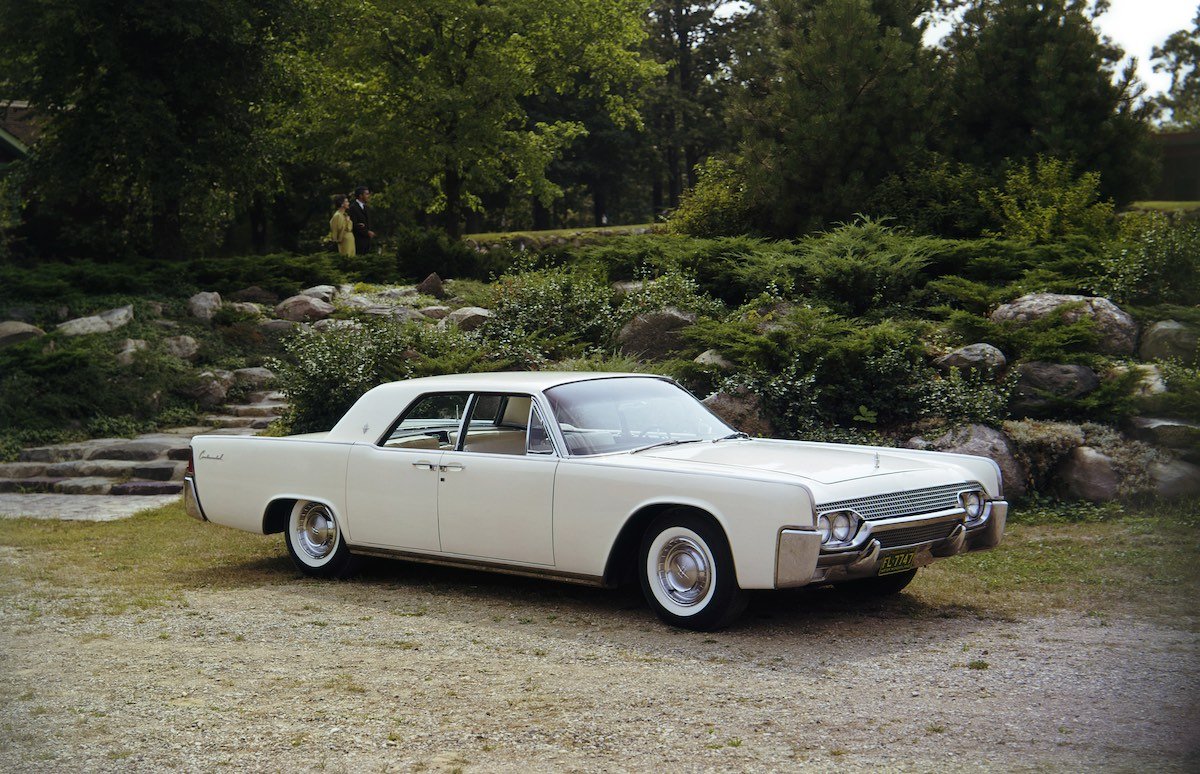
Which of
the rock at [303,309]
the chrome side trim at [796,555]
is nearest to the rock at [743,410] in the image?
the chrome side trim at [796,555]

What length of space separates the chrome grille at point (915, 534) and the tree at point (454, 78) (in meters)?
23.3

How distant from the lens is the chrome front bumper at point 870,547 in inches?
231

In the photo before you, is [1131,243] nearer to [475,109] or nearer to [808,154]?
[808,154]

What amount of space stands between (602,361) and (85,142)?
1318cm

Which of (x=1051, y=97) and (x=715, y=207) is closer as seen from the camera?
(x=1051, y=97)

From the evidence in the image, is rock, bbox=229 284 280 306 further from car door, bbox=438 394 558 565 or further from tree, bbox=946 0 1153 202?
car door, bbox=438 394 558 565

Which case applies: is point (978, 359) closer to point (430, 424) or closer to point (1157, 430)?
point (1157, 430)

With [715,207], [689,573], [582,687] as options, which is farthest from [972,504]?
[715,207]

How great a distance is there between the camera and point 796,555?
5875 mm

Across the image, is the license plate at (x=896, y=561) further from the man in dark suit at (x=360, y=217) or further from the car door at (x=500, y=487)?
the man in dark suit at (x=360, y=217)

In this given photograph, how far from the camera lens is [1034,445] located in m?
10.1

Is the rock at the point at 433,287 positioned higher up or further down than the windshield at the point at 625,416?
higher up

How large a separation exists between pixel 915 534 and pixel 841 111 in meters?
11.1

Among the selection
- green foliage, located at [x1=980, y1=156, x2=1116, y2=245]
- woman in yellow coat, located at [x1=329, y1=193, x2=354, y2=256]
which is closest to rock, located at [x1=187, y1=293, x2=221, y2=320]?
woman in yellow coat, located at [x1=329, y1=193, x2=354, y2=256]
